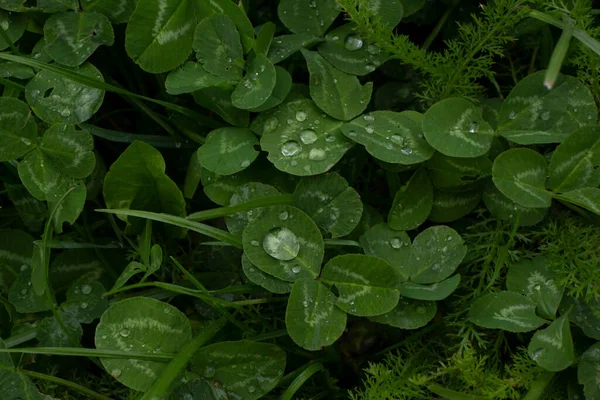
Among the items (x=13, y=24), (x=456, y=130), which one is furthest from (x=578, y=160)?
(x=13, y=24)

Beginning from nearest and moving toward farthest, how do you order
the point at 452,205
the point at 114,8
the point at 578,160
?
the point at 578,160 → the point at 452,205 → the point at 114,8

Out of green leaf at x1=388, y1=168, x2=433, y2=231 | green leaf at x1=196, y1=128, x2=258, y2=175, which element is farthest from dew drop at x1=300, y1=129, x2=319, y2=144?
green leaf at x1=388, y1=168, x2=433, y2=231

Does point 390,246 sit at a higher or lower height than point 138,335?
higher

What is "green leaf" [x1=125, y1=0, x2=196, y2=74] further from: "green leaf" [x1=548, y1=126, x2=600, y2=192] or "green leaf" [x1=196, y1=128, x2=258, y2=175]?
"green leaf" [x1=548, y1=126, x2=600, y2=192]

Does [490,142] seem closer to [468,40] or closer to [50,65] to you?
[468,40]

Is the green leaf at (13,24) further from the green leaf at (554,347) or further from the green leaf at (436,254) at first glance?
the green leaf at (554,347)

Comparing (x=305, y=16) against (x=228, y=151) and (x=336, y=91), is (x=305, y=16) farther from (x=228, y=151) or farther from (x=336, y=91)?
(x=228, y=151)

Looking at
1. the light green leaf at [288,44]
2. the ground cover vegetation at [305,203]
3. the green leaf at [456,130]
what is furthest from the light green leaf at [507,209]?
the light green leaf at [288,44]
